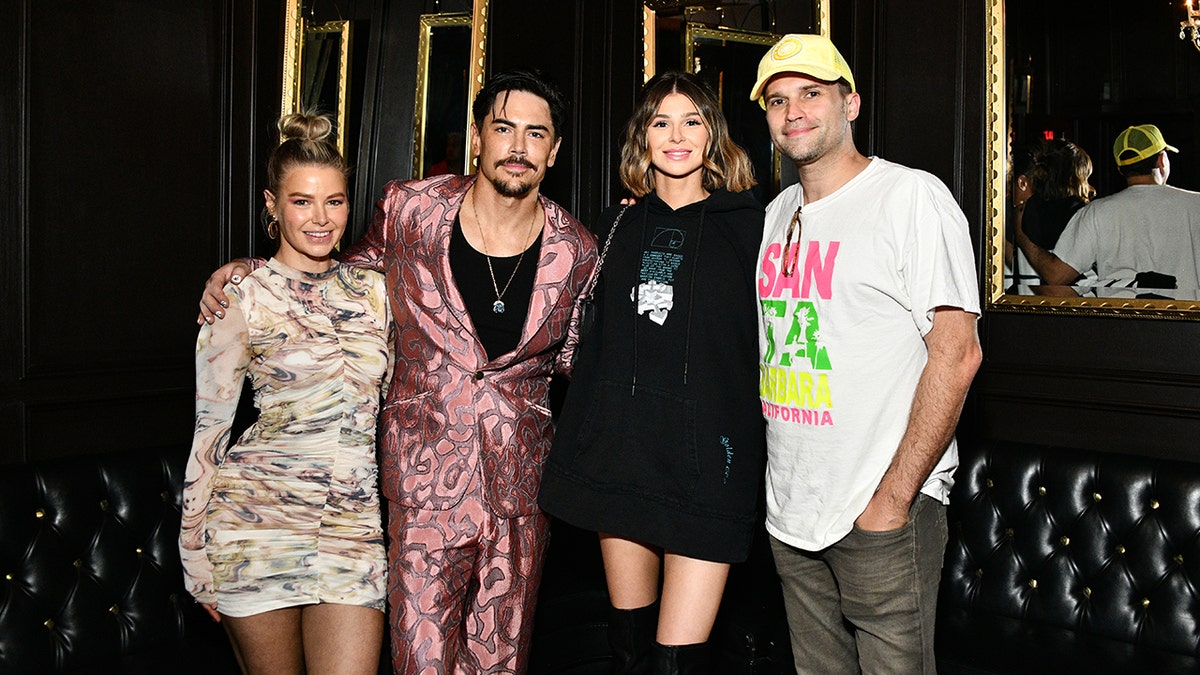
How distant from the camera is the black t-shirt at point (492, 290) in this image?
2.56 meters

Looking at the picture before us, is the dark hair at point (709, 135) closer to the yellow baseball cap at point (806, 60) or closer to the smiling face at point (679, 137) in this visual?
the smiling face at point (679, 137)

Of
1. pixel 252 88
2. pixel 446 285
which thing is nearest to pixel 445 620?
pixel 446 285

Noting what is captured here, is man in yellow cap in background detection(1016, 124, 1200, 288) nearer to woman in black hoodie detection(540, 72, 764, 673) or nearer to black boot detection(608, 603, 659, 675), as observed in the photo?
woman in black hoodie detection(540, 72, 764, 673)

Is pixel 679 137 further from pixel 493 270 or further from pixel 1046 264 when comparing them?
pixel 1046 264

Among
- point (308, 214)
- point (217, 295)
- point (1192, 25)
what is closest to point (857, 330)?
point (308, 214)

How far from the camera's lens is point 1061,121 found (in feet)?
10.7

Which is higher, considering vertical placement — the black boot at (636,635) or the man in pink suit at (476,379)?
the man in pink suit at (476,379)

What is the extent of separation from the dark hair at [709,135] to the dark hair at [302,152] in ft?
2.36

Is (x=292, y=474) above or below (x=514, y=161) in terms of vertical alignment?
below

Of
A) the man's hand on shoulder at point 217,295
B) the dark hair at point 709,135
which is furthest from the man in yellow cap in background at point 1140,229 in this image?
the man's hand on shoulder at point 217,295

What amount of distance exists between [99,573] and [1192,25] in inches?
132

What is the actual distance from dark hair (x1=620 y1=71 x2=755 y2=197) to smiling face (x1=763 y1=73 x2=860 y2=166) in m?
0.25

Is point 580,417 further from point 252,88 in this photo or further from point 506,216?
point 252,88

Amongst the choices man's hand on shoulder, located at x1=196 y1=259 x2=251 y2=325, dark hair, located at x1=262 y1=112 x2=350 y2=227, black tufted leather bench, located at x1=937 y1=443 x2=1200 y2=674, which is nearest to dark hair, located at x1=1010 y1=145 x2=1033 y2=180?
black tufted leather bench, located at x1=937 y1=443 x2=1200 y2=674
